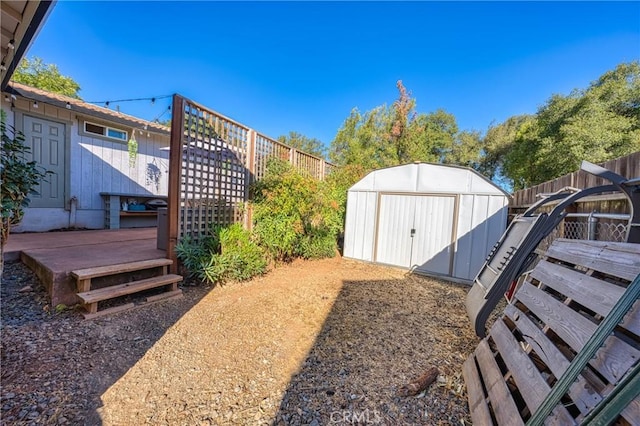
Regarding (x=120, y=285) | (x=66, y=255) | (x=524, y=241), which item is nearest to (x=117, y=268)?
(x=120, y=285)

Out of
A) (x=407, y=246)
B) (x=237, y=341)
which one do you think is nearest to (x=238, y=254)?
(x=237, y=341)

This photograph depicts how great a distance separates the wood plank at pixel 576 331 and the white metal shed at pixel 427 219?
3469 millimetres

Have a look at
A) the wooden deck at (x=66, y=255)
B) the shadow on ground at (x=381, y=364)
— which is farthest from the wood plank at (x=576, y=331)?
the wooden deck at (x=66, y=255)

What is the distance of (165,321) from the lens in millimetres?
2760

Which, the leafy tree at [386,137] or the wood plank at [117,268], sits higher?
the leafy tree at [386,137]

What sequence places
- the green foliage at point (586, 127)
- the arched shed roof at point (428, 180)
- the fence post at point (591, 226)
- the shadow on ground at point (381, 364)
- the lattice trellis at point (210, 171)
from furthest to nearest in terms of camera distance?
1. the green foliage at point (586, 127)
2. the arched shed roof at point (428, 180)
3. the lattice trellis at point (210, 171)
4. the fence post at point (591, 226)
5. the shadow on ground at point (381, 364)

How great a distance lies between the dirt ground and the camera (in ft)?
5.40

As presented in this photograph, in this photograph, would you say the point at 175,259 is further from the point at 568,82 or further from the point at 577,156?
the point at 568,82

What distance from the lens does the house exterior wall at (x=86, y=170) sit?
5605 mm

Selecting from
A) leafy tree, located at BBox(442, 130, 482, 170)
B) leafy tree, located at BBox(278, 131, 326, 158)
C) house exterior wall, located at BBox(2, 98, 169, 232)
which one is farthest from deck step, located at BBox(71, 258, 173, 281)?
leafy tree, located at BBox(278, 131, 326, 158)

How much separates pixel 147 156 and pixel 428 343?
885cm

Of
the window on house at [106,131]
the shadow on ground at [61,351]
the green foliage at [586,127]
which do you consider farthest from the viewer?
the green foliage at [586,127]

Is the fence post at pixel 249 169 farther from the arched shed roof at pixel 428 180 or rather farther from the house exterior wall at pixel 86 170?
the house exterior wall at pixel 86 170

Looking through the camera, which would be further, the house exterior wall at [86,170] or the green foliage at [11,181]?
the house exterior wall at [86,170]
